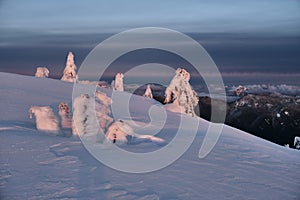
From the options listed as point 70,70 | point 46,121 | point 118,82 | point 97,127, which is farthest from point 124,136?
point 118,82

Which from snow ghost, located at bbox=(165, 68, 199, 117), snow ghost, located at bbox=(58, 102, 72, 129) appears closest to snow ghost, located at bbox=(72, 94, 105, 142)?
snow ghost, located at bbox=(58, 102, 72, 129)

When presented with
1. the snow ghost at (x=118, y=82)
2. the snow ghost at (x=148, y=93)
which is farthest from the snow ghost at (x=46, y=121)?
the snow ghost at (x=148, y=93)

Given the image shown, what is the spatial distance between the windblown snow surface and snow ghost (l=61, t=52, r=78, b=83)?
16906 mm

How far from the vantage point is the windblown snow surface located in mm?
5941

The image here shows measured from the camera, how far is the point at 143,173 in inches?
273

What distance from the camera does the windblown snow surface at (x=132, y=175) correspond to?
5941 millimetres

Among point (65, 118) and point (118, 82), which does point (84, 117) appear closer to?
point (65, 118)

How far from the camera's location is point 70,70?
27.5 meters

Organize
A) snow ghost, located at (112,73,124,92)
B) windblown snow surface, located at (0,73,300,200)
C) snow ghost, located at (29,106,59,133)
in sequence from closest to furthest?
windblown snow surface, located at (0,73,300,200) → snow ghost, located at (29,106,59,133) → snow ghost, located at (112,73,124,92)

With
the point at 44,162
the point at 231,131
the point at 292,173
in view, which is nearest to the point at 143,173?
the point at 44,162

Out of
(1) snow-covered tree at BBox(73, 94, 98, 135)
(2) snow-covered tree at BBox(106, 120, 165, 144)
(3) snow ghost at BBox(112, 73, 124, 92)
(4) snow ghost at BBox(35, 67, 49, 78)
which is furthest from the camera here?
(3) snow ghost at BBox(112, 73, 124, 92)

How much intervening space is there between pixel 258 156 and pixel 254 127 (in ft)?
644

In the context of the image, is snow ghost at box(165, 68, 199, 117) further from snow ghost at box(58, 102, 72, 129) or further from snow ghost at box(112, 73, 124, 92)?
snow ghost at box(58, 102, 72, 129)

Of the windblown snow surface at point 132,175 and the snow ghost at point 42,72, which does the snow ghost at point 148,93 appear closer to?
the snow ghost at point 42,72
